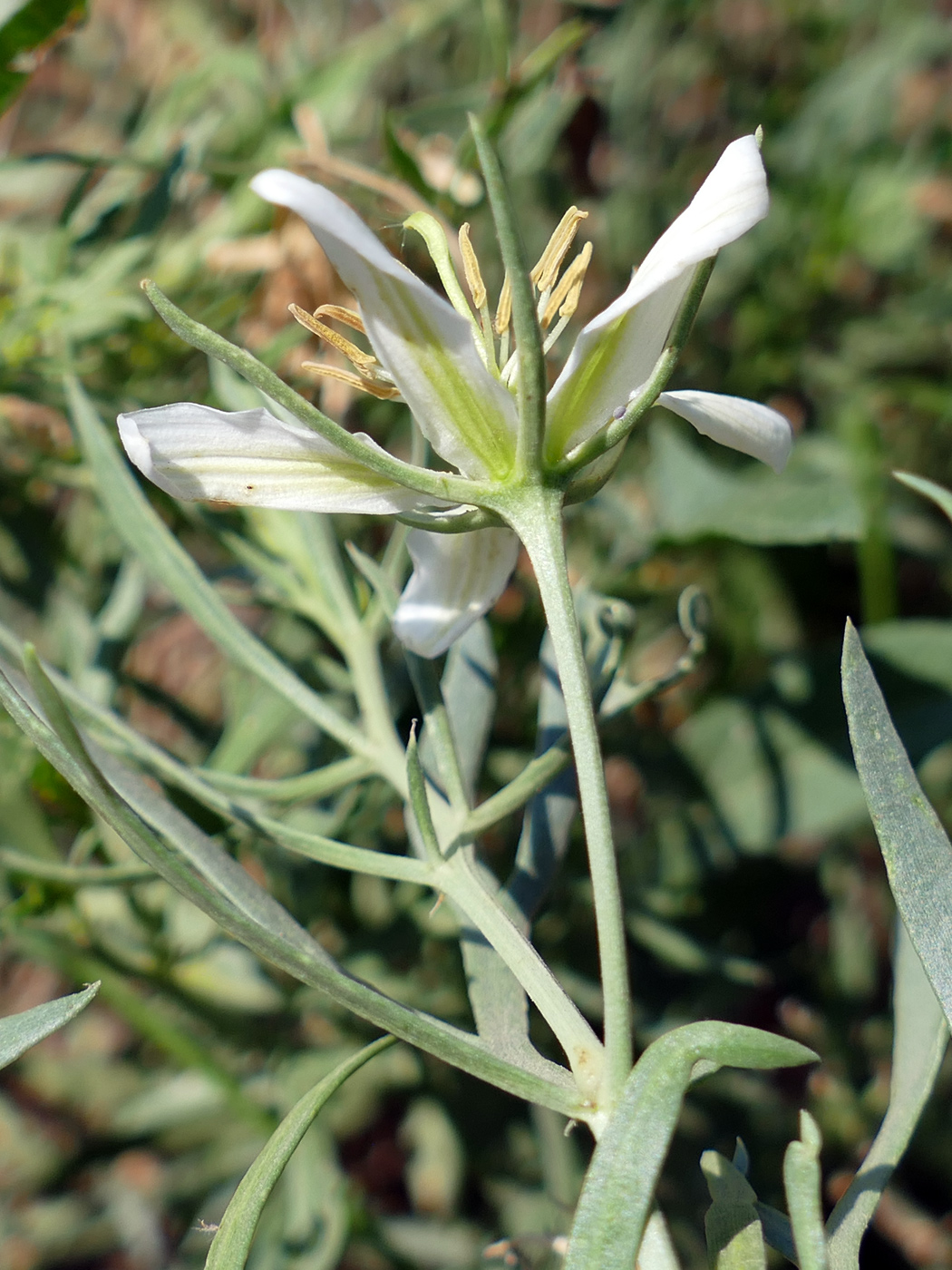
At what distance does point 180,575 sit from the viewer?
0.65 m

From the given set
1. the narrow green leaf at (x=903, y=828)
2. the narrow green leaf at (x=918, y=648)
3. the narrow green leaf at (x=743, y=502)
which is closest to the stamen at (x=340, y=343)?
the narrow green leaf at (x=903, y=828)

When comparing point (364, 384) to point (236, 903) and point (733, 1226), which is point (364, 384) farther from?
point (733, 1226)

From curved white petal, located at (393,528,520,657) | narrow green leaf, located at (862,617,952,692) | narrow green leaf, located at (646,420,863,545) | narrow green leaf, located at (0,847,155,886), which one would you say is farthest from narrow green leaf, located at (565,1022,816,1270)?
narrow green leaf, located at (862,617,952,692)

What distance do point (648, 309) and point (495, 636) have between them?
636 millimetres

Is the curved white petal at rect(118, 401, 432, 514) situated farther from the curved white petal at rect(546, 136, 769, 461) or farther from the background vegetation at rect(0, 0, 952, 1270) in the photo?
the background vegetation at rect(0, 0, 952, 1270)

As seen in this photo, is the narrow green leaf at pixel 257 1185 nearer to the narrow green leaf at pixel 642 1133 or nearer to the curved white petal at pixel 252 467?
the narrow green leaf at pixel 642 1133

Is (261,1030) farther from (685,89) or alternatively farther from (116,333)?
(685,89)

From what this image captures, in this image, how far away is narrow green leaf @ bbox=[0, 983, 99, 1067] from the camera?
400 mm

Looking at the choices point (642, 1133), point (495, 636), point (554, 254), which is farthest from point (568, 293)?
point (495, 636)

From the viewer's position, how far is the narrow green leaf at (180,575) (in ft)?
2.06

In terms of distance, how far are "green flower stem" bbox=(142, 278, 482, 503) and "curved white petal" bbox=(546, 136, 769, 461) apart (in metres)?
0.04

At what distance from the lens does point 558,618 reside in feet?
1.39

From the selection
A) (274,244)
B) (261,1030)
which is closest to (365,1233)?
(261,1030)

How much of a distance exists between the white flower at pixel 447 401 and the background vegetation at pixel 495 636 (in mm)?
294
